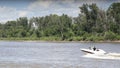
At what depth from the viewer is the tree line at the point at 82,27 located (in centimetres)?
8094

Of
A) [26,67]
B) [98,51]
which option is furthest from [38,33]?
[26,67]

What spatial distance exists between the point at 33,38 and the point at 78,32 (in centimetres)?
1629

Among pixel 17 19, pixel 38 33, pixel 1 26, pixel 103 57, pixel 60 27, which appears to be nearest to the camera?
pixel 103 57

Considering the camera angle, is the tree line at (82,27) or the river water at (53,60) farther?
the tree line at (82,27)

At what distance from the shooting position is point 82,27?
3376 inches

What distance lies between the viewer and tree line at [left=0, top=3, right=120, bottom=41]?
80938 mm

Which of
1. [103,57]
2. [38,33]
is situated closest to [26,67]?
[103,57]

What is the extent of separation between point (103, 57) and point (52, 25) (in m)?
67.3

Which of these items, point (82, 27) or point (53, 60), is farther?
point (82, 27)

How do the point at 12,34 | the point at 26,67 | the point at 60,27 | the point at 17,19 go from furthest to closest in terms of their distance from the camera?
the point at 17,19 < the point at 12,34 < the point at 60,27 < the point at 26,67

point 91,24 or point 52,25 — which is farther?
point 52,25

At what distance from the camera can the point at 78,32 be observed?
85.2 m

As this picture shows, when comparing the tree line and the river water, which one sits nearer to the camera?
the river water

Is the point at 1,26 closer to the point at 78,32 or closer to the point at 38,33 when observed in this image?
the point at 38,33
